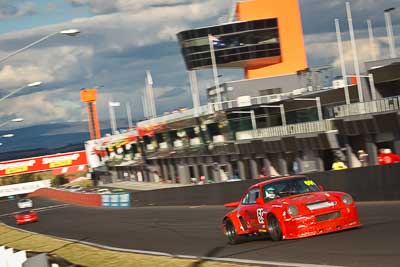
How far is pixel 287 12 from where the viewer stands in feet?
310

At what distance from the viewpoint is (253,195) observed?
1555cm

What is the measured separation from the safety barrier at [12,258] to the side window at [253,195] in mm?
5701

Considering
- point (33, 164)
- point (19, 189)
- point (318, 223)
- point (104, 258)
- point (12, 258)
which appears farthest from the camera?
point (33, 164)

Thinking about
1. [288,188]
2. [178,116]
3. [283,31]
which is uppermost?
[283,31]

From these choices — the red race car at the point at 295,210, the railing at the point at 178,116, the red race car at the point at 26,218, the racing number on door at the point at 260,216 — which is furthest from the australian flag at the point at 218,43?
the racing number on door at the point at 260,216

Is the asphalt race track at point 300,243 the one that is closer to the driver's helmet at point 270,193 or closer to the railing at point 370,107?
the driver's helmet at point 270,193

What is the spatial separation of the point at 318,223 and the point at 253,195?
193 centimetres

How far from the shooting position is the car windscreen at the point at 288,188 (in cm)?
1485

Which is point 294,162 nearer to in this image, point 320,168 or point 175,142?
point 320,168

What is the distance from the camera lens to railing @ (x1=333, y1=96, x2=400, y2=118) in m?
39.5

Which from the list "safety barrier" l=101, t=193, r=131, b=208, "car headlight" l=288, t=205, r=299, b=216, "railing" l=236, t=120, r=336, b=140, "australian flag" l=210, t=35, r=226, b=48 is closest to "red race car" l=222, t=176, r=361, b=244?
"car headlight" l=288, t=205, r=299, b=216

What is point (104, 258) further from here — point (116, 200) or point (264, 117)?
point (264, 117)

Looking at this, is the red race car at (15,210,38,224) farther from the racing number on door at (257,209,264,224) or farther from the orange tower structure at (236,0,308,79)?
the orange tower structure at (236,0,308,79)

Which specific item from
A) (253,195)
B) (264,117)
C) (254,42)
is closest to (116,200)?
(264,117)
